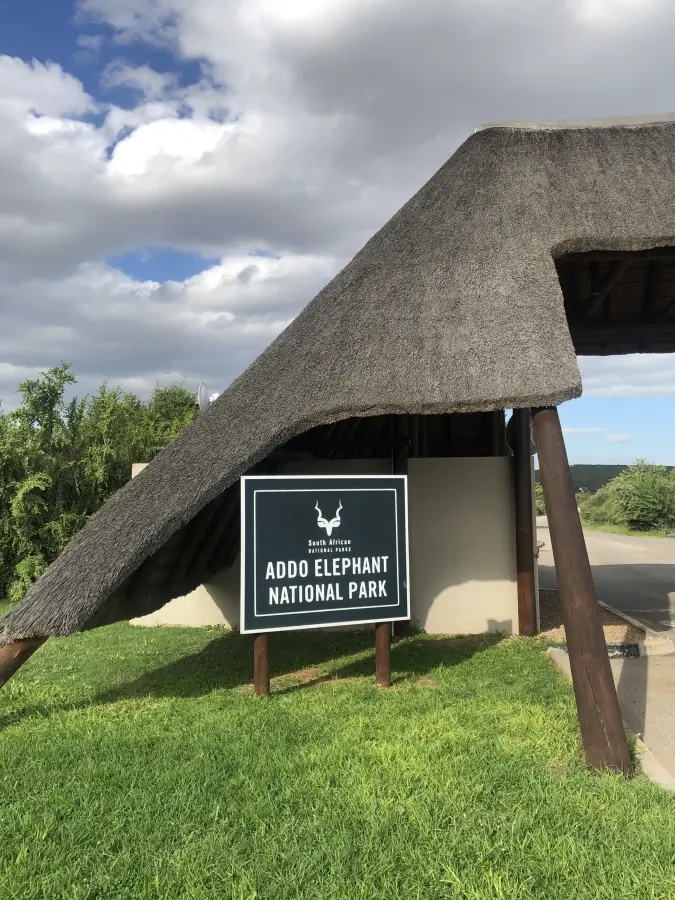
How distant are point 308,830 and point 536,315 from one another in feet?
13.7

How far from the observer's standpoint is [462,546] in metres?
9.09

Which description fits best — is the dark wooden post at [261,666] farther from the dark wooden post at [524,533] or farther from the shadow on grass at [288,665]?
the dark wooden post at [524,533]

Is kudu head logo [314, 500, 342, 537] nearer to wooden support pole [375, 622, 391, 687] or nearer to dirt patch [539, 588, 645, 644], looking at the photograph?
wooden support pole [375, 622, 391, 687]

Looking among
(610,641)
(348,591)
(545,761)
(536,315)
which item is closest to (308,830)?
(545,761)

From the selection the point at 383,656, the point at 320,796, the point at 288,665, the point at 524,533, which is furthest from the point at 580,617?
the point at 524,533

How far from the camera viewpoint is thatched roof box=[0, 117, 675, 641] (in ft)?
17.1

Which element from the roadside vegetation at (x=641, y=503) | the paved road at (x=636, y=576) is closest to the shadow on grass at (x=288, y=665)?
the paved road at (x=636, y=576)

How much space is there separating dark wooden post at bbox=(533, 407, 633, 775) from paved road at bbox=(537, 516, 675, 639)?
5.04 meters

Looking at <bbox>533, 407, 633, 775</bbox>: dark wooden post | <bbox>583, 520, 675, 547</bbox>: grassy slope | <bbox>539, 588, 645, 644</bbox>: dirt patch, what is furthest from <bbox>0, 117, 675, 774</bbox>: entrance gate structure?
<bbox>583, 520, 675, 547</bbox>: grassy slope

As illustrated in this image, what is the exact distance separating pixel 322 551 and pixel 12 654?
2653mm

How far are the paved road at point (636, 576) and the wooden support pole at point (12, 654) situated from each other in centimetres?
774

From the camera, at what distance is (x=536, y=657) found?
24.2 feet

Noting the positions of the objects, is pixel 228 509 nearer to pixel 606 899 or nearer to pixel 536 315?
pixel 536 315

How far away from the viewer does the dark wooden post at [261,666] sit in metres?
5.96
